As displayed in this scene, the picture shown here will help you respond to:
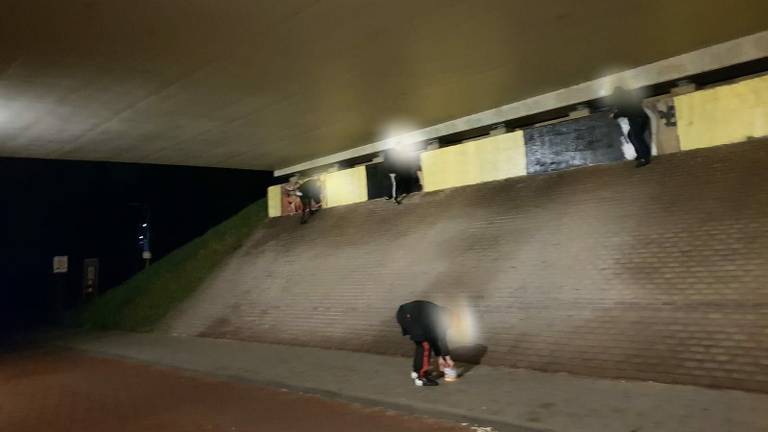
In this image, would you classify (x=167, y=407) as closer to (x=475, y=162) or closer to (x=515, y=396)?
(x=515, y=396)

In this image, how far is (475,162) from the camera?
48.3 ft

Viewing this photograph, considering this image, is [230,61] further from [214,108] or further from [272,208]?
[272,208]

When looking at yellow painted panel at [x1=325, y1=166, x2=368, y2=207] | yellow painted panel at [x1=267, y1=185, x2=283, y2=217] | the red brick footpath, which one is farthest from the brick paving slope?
yellow painted panel at [x1=267, y1=185, x2=283, y2=217]

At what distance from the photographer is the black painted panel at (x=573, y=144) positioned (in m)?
12.2

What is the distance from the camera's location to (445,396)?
680 centimetres

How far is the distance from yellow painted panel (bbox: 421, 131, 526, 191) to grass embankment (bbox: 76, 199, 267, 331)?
8351 mm

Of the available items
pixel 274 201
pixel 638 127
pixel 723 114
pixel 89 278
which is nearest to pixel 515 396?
pixel 638 127

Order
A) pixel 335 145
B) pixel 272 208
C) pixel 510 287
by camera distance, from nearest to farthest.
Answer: pixel 510 287, pixel 335 145, pixel 272 208

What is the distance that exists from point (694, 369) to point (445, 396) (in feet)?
9.84

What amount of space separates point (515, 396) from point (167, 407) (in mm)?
4640

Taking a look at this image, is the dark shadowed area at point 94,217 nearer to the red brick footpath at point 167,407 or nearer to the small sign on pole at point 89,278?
the small sign on pole at point 89,278

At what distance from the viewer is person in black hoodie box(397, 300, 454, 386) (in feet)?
23.6

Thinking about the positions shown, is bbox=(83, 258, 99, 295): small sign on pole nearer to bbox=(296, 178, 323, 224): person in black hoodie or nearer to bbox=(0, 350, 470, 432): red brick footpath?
bbox=(296, 178, 323, 224): person in black hoodie

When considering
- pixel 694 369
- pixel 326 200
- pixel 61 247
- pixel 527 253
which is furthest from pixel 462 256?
pixel 61 247
